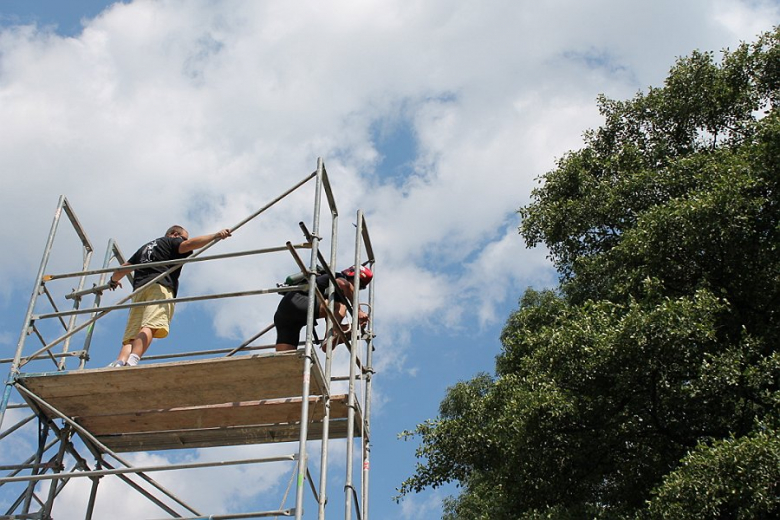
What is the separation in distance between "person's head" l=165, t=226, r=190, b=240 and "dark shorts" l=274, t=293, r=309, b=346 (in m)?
1.34

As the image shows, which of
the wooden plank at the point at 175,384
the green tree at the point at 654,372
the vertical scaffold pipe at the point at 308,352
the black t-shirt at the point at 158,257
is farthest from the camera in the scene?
the green tree at the point at 654,372

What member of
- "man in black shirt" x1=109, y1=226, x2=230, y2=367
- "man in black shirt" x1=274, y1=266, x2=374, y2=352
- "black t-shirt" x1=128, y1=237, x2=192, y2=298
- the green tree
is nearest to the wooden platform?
"man in black shirt" x1=109, y1=226, x2=230, y2=367

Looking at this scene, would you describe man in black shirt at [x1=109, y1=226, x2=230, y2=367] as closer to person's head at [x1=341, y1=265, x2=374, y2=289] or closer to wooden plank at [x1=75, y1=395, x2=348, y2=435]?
wooden plank at [x1=75, y1=395, x2=348, y2=435]

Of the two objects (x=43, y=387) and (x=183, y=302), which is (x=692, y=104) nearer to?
(x=183, y=302)

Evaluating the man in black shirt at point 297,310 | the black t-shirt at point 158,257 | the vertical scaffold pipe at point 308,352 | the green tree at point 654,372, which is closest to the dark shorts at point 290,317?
the man in black shirt at point 297,310

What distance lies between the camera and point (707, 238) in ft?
39.1

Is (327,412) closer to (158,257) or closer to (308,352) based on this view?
(308,352)

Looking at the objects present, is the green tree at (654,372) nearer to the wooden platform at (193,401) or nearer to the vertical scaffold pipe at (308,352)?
the wooden platform at (193,401)

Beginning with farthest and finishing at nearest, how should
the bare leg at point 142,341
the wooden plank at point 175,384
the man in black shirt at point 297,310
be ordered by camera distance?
the man in black shirt at point 297,310 → the bare leg at point 142,341 → the wooden plank at point 175,384

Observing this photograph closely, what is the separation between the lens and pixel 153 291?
27.1 ft

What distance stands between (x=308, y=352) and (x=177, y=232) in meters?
2.67

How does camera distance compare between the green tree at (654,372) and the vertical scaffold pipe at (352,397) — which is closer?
the vertical scaffold pipe at (352,397)

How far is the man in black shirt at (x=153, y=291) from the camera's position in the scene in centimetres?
794

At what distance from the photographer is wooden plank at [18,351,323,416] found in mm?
7051
